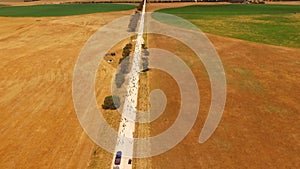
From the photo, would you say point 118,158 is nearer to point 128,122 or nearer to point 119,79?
point 128,122

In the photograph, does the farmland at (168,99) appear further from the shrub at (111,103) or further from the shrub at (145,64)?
the shrub at (145,64)

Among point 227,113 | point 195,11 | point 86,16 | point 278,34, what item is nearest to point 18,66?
→ point 227,113

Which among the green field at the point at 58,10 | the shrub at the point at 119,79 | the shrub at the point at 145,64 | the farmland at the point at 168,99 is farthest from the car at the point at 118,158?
the green field at the point at 58,10

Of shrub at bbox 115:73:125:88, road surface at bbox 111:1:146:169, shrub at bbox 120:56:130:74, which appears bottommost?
road surface at bbox 111:1:146:169

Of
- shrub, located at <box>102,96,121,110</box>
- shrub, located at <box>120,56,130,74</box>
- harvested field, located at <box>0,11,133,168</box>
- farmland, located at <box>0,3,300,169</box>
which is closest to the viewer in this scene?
farmland, located at <box>0,3,300,169</box>

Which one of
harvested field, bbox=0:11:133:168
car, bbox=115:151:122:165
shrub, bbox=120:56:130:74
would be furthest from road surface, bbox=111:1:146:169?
harvested field, bbox=0:11:133:168

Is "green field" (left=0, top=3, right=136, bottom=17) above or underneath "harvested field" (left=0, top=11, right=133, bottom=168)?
above

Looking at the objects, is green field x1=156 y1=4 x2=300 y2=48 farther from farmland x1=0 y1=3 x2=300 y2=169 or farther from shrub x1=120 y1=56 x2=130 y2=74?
shrub x1=120 y1=56 x2=130 y2=74
